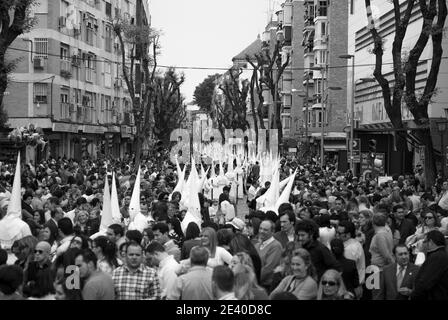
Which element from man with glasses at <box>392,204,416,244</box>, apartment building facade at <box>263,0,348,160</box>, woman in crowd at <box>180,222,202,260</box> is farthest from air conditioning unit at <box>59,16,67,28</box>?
woman in crowd at <box>180,222,202,260</box>

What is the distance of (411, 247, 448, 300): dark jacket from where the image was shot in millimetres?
9742

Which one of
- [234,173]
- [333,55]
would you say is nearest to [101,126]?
[333,55]

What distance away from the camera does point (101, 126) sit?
66250 millimetres

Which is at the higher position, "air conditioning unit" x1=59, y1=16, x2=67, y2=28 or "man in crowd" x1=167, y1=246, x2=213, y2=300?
"air conditioning unit" x1=59, y1=16, x2=67, y2=28

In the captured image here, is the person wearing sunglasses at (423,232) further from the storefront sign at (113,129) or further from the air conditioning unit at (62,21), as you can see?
the storefront sign at (113,129)

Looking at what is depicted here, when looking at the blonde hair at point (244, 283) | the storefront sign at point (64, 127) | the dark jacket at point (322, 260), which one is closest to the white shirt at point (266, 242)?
the dark jacket at point (322, 260)

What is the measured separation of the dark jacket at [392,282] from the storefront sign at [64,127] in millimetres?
43550

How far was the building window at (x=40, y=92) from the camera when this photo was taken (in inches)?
2087

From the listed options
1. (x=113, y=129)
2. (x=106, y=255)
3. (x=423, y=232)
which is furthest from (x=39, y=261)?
(x=113, y=129)

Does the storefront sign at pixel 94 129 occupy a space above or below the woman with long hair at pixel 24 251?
above

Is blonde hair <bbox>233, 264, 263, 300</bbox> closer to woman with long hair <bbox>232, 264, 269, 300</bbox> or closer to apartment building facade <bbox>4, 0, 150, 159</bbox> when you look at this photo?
woman with long hair <bbox>232, 264, 269, 300</bbox>

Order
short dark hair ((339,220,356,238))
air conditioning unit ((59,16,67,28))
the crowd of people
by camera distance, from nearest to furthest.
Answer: the crowd of people, short dark hair ((339,220,356,238)), air conditioning unit ((59,16,67,28))

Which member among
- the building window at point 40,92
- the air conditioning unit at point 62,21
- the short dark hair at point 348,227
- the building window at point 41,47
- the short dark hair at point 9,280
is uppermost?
the air conditioning unit at point 62,21

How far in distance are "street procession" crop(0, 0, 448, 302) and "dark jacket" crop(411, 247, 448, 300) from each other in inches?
0.6
